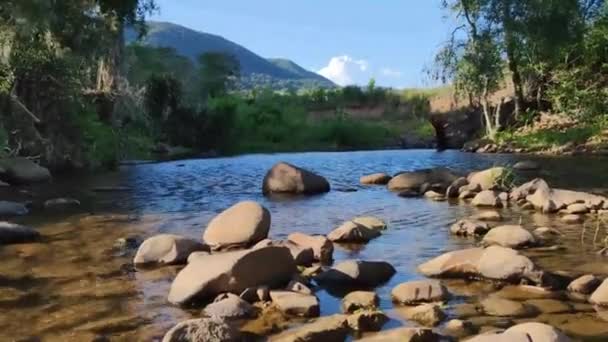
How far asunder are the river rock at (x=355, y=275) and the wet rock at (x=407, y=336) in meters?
1.75

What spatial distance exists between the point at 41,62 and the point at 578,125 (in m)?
18.2

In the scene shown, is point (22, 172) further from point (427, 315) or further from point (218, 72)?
point (218, 72)

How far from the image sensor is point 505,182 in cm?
1433

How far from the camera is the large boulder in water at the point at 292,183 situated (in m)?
15.5

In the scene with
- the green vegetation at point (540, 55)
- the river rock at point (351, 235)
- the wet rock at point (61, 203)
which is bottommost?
the wet rock at point (61, 203)

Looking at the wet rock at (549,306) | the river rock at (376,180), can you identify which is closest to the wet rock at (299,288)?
the wet rock at (549,306)

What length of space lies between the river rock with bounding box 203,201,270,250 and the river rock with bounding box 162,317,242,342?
3499mm

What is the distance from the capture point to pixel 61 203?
45.6 feet

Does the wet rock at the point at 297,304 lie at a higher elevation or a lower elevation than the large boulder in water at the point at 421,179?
lower

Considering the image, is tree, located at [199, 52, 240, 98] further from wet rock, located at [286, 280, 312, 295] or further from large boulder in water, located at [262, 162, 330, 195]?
wet rock, located at [286, 280, 312, 295]

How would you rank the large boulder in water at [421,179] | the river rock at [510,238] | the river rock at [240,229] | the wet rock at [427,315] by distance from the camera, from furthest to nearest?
1. the large boulder in water at [421,179]
2. the river rock at [240,229]
3. the river rock at [510,238]
4. the wet rock at [427,315]

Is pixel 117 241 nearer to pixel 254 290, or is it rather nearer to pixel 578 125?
pixel 254 290

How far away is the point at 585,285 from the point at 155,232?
5964 mm

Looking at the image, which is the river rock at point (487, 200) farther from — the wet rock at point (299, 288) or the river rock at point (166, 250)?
the wet rock at point (299, 288)
